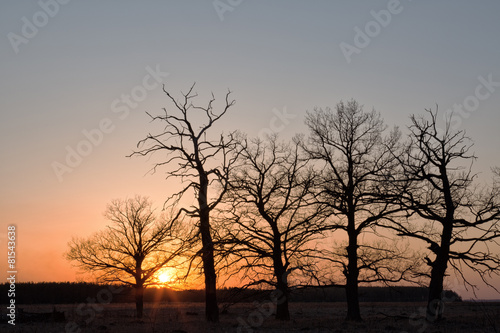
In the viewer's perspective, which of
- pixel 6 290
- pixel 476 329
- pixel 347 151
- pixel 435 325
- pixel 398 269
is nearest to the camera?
pixel 476 329

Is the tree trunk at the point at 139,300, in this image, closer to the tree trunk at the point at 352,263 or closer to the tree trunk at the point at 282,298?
the tree trunk at the point at 282,298

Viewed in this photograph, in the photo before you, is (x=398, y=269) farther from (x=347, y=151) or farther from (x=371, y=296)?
(x=371, y=296)

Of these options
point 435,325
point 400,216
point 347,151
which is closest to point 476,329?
point 435,325

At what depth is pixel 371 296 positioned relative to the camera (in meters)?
99.6

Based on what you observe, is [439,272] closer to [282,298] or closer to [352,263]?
[352,263]

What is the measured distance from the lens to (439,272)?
2347 cm

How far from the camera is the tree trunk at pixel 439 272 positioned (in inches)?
922

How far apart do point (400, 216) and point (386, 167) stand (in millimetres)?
2561

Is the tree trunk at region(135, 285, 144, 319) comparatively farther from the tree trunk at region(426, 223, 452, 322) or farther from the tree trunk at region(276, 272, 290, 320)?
the tree trunk at region(426, 223, 452, 322)

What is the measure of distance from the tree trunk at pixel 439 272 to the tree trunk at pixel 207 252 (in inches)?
421

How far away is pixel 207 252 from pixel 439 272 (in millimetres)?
11241
